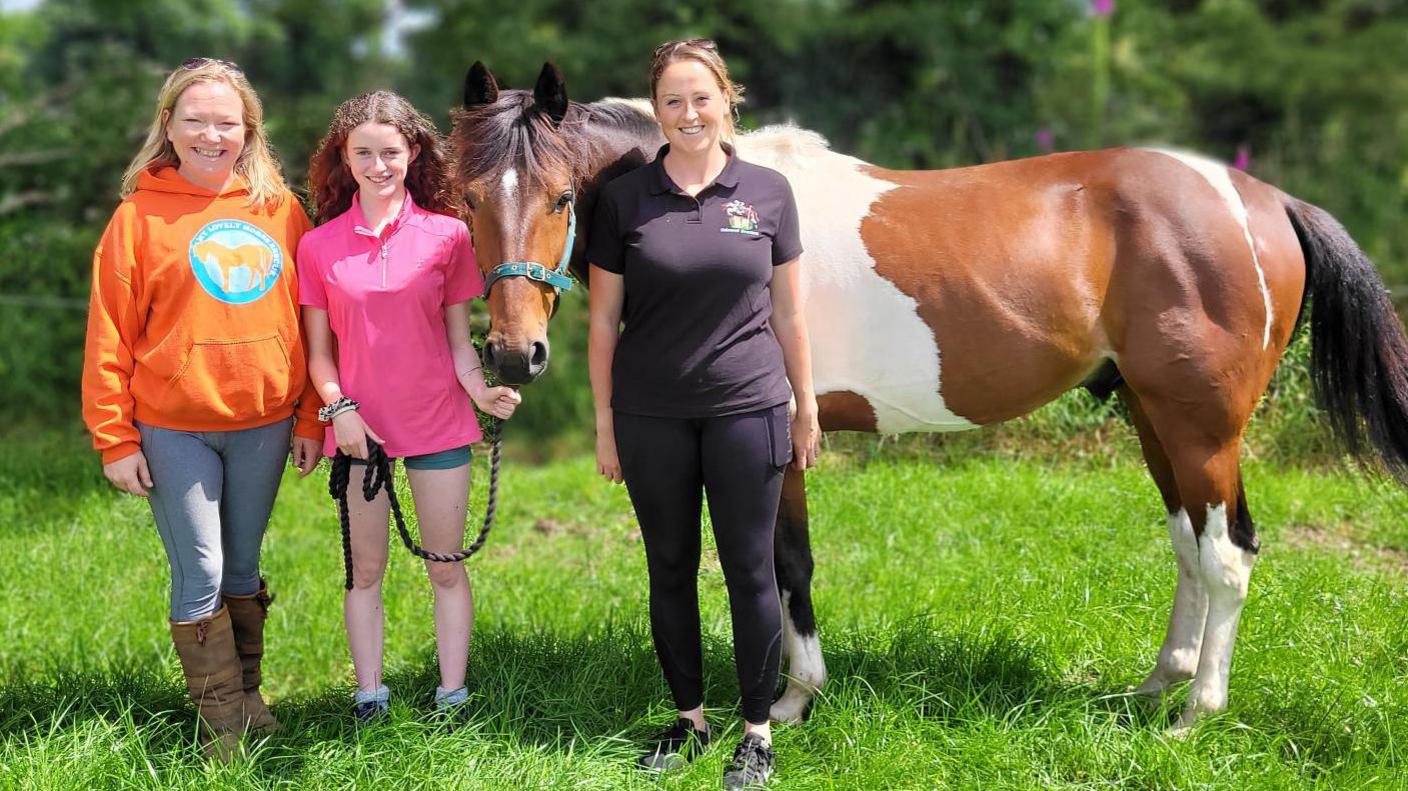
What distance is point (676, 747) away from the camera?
114 inches

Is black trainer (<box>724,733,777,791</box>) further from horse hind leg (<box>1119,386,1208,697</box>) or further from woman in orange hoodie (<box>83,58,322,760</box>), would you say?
woman in orange hoodie (<box>83,58,322,760</box>)

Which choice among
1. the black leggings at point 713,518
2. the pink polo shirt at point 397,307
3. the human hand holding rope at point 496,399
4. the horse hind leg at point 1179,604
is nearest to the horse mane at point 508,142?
the pink polo shirt at point 397,307

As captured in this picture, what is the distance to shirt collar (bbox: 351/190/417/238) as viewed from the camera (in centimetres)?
265

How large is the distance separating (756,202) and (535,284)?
535 mm

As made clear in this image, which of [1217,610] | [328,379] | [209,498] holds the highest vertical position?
[328,379]

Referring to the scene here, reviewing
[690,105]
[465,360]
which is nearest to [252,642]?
[465,360]

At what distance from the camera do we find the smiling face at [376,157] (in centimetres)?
261

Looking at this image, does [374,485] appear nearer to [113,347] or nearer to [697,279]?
[113,347]

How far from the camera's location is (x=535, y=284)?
2.52 m

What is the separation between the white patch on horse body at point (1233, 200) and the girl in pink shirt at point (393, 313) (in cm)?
201

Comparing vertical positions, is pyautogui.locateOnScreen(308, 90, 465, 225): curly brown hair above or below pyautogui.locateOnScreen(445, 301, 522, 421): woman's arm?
above

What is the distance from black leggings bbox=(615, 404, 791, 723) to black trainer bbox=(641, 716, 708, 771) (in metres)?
0.12

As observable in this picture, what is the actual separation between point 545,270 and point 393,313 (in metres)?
0.40

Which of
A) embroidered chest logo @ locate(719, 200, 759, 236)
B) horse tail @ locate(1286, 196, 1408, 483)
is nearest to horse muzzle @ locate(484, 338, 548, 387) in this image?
embroidered chest logo @ locate(719, 200, 759, 236)
